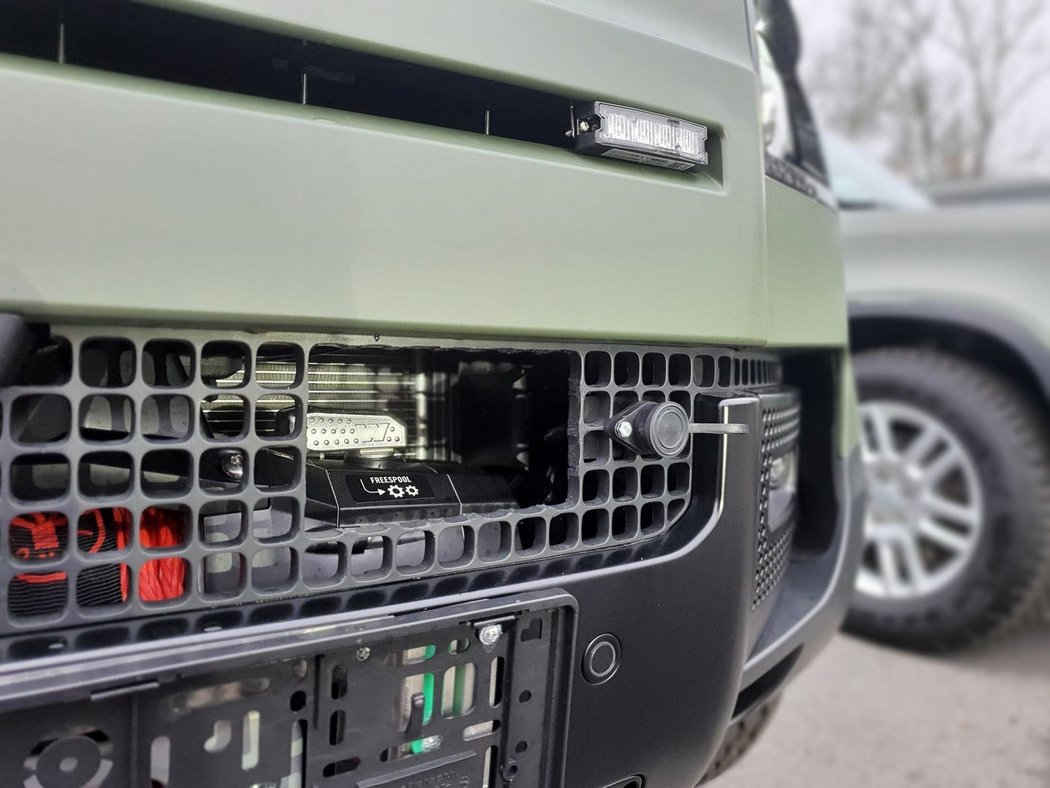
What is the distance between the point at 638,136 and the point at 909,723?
220cm

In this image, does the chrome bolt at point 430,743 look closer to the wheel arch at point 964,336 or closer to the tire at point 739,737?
the tire at point 739,737

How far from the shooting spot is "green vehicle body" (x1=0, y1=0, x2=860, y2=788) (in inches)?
27.4

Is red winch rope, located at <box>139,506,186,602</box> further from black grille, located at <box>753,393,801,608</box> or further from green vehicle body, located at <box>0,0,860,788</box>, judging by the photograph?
black grille, located at <box>753,393,801,608</box>

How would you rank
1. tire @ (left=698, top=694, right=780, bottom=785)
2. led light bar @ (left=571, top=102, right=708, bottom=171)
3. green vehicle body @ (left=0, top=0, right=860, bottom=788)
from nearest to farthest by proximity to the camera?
green vehicle body @ (left=0, top=0, right=860, bottom=788) → led light bar @ (left=571, top=102, right=708, bottom=171) → tire @ (left=698, top=694, right=780, bottom=785)

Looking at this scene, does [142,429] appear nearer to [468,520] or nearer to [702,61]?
[468,520]

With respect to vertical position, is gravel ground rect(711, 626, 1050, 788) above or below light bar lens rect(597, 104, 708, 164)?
below

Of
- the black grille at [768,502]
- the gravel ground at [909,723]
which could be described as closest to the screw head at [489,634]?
the black grille at [768,502]

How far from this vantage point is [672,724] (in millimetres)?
1125

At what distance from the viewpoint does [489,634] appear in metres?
0.93

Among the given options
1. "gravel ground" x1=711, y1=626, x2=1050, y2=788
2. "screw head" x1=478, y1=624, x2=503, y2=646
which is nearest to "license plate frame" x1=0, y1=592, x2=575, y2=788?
"screw head" x1=478, y1=624, x2=503, y2=646

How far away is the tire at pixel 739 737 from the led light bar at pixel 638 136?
0.94m

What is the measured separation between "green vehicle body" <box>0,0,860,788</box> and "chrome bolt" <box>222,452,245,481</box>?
0.60ft

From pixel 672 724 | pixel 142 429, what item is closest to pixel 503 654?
pixel 672 724

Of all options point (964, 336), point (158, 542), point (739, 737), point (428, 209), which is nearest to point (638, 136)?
point (428, 209)
